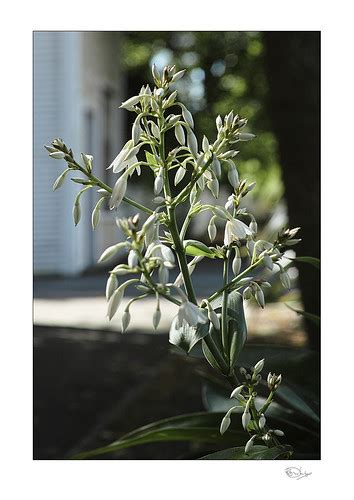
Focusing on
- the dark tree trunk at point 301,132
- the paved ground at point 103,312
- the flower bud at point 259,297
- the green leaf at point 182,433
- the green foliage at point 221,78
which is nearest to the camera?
the flower bud at point 259,297

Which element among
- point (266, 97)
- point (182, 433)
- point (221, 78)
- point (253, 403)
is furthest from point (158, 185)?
point (221, 78)

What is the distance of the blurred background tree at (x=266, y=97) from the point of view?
253cm

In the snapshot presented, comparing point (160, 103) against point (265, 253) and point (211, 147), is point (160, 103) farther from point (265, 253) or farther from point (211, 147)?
point (265, 253)

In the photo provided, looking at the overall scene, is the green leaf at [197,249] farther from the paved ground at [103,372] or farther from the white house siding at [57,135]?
the white house siding at [57,135]

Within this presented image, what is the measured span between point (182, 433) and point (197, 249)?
0.44m

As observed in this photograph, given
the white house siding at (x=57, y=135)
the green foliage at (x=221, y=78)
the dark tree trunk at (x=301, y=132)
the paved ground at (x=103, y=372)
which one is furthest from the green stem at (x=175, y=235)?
the green foliage at (x=221, y=78)

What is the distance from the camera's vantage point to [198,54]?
8.78 metres

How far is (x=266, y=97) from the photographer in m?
4.34

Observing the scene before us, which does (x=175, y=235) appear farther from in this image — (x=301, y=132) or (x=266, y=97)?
(x=266, y=97)

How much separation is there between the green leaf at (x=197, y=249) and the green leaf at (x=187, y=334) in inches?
3.3

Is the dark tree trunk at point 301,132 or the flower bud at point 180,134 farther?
the dark tree trunk at point 301,132

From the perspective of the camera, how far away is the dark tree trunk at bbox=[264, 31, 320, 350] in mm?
2496

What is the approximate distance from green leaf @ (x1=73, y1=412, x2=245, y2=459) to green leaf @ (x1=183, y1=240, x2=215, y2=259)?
1.30 feet
